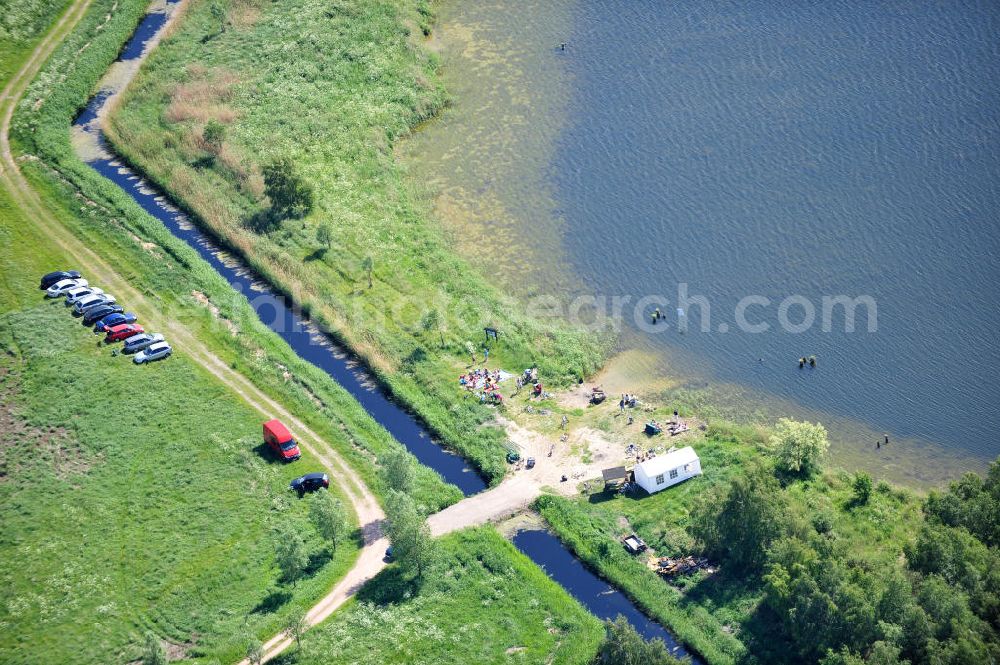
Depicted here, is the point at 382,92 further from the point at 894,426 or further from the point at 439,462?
the point at 894,426

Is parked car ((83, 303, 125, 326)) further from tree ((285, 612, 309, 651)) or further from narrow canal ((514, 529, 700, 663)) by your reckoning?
narrow canal ((514, 529, 700, 663))

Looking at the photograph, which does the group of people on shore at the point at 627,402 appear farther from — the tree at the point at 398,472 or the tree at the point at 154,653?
the tree at the point at 154,653

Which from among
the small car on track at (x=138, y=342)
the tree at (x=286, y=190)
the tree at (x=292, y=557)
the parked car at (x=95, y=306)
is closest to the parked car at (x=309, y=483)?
the tree at (x=292, y=557)

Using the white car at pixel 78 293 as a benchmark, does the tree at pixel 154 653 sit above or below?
below

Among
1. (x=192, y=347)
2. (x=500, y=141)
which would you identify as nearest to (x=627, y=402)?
(x=192, y=347)

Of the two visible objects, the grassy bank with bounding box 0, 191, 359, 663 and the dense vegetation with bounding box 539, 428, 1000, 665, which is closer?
the dense vegetation with bounding box 539, 428, 1000, 665

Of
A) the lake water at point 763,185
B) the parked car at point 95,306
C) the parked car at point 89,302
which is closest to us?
the lake water at point 763,185

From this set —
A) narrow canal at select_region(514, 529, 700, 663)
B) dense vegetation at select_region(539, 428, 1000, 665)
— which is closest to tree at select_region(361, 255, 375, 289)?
dense vegetation at select_region(539, 428, 1000, 665)
